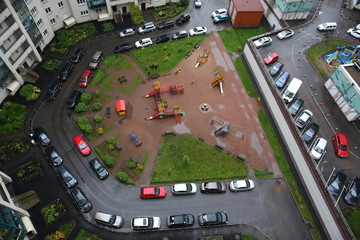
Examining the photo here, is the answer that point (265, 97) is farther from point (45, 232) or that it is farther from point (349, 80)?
point (45, 232)

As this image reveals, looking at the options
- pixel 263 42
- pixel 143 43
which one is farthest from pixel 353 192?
pixel 143 43

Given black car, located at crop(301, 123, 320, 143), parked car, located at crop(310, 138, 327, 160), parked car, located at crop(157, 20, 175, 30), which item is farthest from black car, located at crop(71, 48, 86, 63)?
parked car, located at crop(310, 138, 327, 160)

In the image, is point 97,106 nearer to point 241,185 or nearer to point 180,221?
point 180,221

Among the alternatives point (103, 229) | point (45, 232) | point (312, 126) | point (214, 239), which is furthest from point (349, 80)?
point (45, 232)

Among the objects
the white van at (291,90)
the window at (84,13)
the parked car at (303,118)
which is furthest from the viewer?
the window at (84,13)

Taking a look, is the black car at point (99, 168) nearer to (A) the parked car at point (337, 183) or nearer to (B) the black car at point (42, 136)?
(B) the black car at point (42, 136)

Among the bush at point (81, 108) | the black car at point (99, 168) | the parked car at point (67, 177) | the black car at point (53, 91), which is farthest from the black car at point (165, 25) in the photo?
the parked car at point (67, 177)
